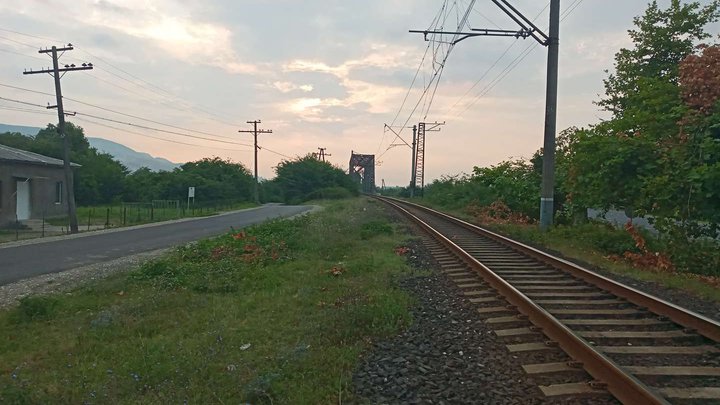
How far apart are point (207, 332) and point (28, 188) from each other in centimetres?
3216

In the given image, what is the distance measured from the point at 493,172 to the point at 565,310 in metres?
30.1

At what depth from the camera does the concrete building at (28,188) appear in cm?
3070

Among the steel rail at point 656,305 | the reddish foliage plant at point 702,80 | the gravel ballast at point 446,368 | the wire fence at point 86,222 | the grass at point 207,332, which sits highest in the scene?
the reddish foliage plant at point 702,80

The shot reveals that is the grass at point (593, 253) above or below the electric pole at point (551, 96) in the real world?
below

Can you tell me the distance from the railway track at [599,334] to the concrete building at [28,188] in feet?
97.8

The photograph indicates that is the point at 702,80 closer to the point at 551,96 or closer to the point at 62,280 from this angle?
the point at 551,96

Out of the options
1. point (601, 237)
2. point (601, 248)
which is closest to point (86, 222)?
point (601, 237)

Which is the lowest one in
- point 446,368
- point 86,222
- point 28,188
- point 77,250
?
point 86,222

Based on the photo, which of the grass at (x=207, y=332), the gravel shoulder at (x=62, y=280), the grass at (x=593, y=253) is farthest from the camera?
the gravel shoulder at (x=62, y=280)

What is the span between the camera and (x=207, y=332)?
735 centimetres

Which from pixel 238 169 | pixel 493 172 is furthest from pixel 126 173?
pixel 493 172

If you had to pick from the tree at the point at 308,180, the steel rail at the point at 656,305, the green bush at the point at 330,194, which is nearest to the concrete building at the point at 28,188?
the steel rail at the point at 656,305

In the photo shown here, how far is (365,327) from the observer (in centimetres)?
652

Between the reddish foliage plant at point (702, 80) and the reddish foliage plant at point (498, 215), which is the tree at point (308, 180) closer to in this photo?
the reddish foliage plant at point (498, 215)
